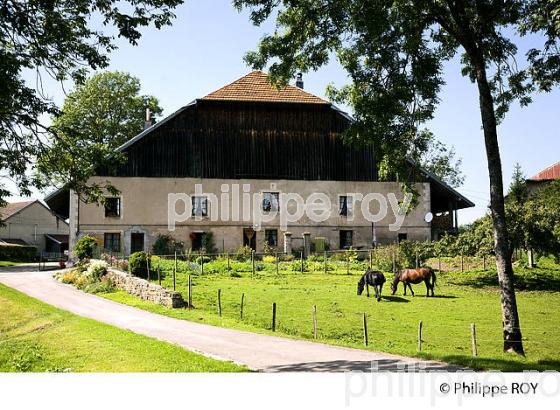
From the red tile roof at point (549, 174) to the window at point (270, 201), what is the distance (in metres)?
14.9

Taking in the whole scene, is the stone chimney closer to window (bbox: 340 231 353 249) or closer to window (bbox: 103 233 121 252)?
window (bbox: 103 233 121 252)

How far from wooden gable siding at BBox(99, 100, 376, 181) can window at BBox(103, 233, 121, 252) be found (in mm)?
3642

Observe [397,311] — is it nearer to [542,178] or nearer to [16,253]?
[542,178]

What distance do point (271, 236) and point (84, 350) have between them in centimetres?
2382

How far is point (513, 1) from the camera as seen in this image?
48.3ft

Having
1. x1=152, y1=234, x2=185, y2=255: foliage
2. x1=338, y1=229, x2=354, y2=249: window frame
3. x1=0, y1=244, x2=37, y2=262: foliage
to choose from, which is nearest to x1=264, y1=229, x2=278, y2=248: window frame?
x1=338, y1=229, x2=354, y2=249: window frame

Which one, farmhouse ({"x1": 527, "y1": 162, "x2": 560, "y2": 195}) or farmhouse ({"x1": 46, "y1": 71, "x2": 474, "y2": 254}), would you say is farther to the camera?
farmhouse ({"x1": 46, "y1": 71, "x2": 474, "y2": 254})

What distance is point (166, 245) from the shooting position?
109ft

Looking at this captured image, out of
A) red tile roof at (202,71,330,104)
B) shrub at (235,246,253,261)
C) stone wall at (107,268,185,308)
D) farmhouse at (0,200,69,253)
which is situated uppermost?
red tile roof at (202,71,330,104)

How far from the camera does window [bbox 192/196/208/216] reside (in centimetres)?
3462

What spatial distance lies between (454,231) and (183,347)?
91.6 feet

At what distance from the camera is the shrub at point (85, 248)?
99.9 ft

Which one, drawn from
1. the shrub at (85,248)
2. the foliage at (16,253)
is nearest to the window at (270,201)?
the shrub at (85,248)
